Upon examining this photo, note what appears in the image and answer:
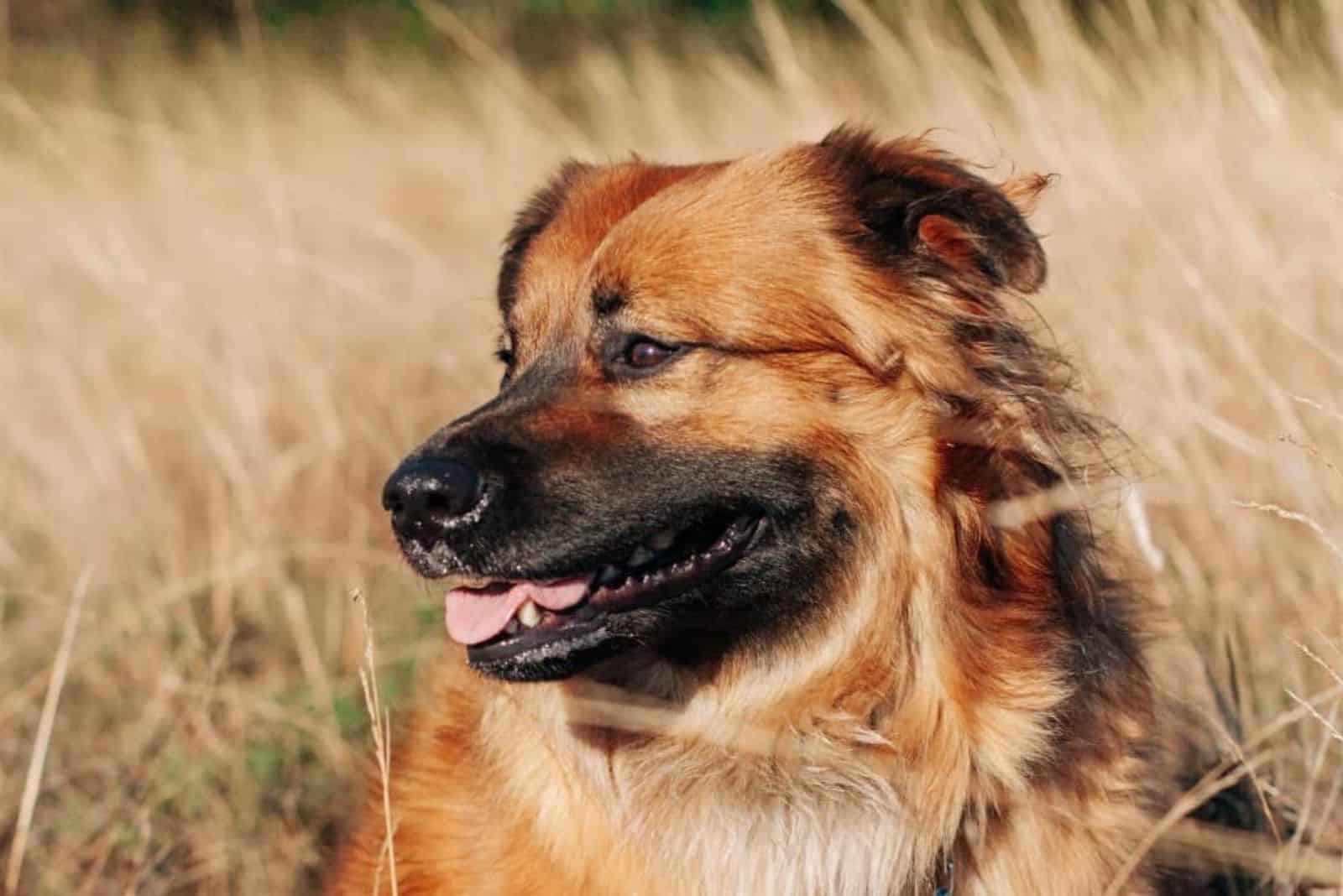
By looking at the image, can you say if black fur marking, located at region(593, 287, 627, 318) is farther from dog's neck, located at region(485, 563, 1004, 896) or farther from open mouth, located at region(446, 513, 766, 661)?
dog's neck, located at region(485, 563, 1004, 896)

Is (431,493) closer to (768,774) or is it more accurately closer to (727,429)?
(727,429)

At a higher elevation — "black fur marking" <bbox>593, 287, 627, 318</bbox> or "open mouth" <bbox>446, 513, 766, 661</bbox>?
"black fur marking" <bbox>593, 287, 627, 318</bbox>

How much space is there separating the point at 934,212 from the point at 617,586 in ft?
2.91

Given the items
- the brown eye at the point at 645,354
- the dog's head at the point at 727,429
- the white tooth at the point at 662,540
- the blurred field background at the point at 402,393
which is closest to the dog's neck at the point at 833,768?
the dog's head at the point at 727,429

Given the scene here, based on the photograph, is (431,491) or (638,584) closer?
(431,491)

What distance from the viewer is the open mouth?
297 centimetres

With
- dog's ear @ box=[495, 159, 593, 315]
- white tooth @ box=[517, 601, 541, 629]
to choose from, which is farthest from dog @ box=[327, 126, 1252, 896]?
dog's ear @ box=[495, 159, 593, 315]

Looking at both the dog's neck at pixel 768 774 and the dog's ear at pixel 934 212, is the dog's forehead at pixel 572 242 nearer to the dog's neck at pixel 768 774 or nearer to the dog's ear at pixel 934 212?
the dog's ear at pixel 934 212

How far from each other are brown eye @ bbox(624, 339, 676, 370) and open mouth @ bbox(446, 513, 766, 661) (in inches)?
12.5

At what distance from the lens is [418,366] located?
253 inches

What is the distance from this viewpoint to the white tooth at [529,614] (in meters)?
3.04

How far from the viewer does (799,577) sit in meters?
3.05

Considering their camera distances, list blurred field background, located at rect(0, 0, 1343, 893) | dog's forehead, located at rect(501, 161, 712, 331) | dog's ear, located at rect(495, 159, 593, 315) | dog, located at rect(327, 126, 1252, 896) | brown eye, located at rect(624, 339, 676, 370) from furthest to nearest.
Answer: blurred field background, located at rect(0, 0, 1343, 893) → dog's ear, located at rect(495, 159, 593, 315) → dog's forehead, located at rect(501, 161, 712, 331) → brown eye, located at rect(624, 339, 676, 370) → dog, located at rect(327, 126, 1252, 896)

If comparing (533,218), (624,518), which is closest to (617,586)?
(624,518)
